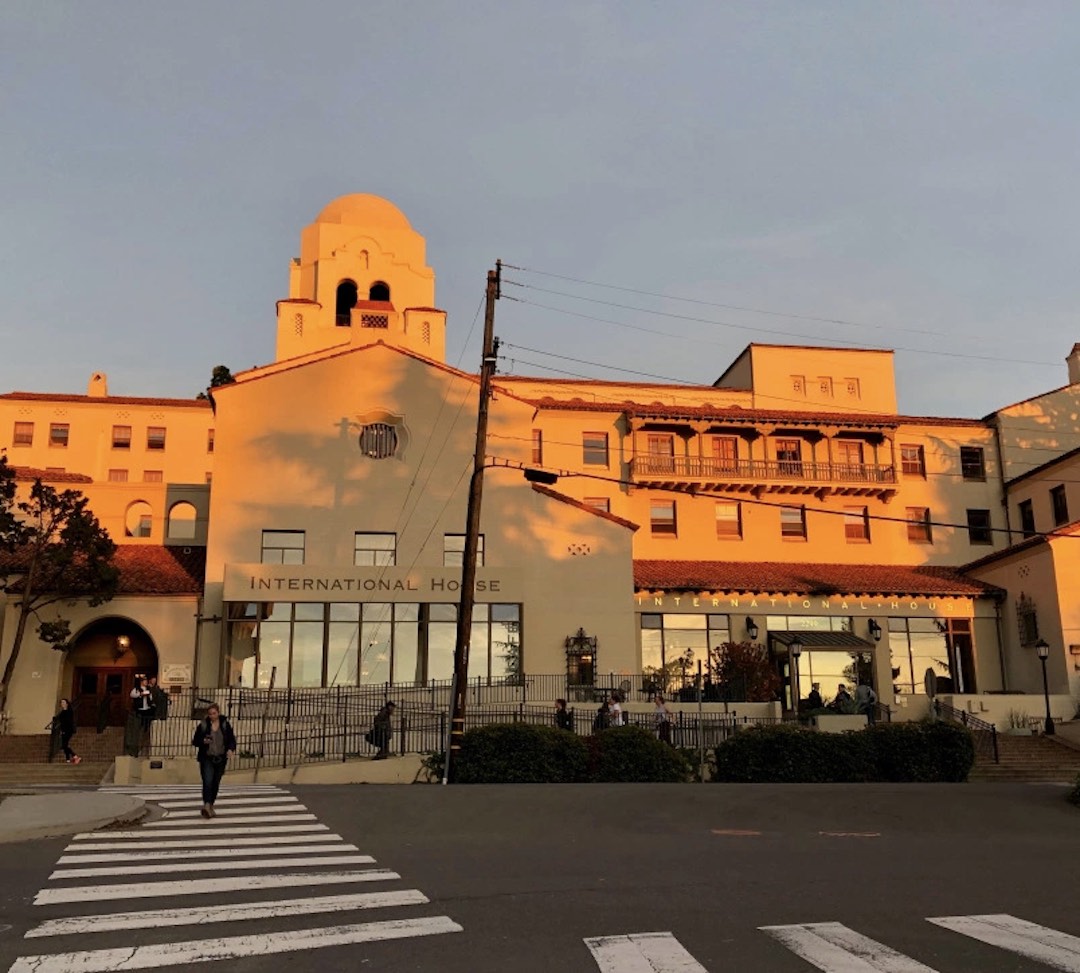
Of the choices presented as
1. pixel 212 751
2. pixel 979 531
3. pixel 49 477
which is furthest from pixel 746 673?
pixel 49 477

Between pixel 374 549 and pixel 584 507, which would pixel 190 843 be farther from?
pixel 584 507

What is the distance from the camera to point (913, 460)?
49469 mm

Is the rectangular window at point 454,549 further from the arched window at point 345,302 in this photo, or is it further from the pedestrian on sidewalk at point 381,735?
the arched window at point 345,302

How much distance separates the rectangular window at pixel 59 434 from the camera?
175 feet

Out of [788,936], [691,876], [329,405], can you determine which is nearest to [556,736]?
[691,876]

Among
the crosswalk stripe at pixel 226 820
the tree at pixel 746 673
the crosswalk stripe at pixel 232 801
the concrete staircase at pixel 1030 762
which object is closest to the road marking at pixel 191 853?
the crosswalk stripe at pixel 226 820

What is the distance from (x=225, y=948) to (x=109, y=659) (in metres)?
35.1

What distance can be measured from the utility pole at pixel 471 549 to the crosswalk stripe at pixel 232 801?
5283 millimetres

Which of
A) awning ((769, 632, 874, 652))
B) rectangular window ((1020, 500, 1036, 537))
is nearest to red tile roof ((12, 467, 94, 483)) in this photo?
awning ((769, 632, 874, 652))

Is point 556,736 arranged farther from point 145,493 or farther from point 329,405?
point 145,493

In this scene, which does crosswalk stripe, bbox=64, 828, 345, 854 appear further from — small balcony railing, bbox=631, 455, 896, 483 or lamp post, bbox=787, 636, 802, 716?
small balcony railing, bbox=631, 455, 896, 483

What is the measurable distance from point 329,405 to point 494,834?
2802 cm

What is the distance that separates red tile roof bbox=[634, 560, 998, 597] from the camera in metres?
42.4

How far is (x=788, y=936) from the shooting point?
791cm
